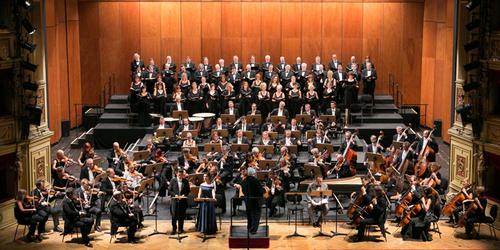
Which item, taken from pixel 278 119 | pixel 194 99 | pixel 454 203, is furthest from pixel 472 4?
Answer: pixel 194 99

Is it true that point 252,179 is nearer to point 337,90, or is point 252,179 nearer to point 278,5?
point 337,90

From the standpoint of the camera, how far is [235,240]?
15258 mm

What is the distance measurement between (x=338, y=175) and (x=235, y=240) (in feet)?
14.0

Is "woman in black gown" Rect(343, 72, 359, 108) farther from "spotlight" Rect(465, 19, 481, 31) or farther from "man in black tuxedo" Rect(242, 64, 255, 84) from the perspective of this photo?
"spotlight" Rect(465, 19, 481, 31)

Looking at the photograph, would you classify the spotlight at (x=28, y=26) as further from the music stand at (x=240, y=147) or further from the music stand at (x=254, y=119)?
the music stand at (x=254, y=119)

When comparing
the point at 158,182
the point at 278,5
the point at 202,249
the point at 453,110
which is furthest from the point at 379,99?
the point at 202,249

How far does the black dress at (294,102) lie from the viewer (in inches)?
888

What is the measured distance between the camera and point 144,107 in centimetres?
2298

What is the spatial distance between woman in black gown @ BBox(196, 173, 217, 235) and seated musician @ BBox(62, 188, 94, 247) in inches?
83.7

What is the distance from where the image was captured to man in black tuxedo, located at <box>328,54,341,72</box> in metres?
23.8

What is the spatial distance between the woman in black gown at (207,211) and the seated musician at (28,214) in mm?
3031

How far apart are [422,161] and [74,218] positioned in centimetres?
748

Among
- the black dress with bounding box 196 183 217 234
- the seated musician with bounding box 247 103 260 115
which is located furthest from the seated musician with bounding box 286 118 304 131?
the black dress with bounding box 196 183 217 234

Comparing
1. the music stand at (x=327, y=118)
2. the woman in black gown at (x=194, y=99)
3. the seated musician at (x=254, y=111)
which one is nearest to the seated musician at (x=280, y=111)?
the seated musician at (x=254, y=111)
